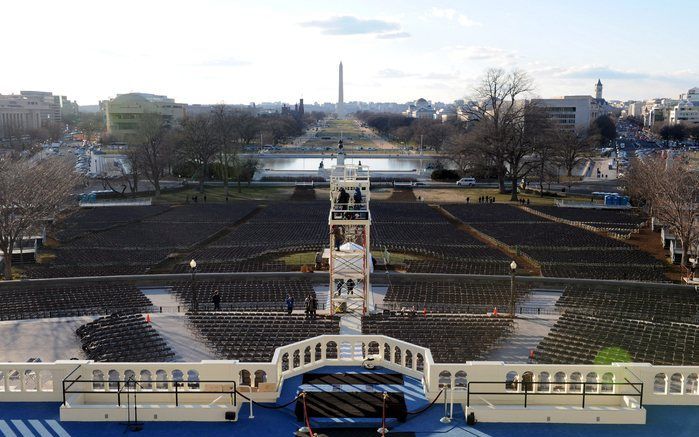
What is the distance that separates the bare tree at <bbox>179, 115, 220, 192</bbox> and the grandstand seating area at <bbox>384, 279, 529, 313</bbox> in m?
49.5

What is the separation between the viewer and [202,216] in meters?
57.8

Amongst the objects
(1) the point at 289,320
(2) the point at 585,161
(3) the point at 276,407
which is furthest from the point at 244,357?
(2) the point at 585,161

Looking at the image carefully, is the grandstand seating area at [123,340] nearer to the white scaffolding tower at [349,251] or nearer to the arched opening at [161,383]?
the arched opening at [161,383]

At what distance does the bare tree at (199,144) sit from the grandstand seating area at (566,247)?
34.7m

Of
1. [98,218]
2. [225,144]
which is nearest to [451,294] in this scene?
[98,218]

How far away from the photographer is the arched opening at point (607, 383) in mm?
10938

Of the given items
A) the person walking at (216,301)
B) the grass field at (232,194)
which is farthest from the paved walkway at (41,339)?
the grass field at (232,194)

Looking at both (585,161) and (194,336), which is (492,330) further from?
(585,161)

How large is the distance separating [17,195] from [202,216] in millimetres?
20195

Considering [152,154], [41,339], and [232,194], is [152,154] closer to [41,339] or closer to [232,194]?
[232,194]

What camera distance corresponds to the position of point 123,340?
22438mm

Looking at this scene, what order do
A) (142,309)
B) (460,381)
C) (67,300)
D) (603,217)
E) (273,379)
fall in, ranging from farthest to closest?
(603,217)
(67,300)
(142,309)
(460,381)
(273,379)

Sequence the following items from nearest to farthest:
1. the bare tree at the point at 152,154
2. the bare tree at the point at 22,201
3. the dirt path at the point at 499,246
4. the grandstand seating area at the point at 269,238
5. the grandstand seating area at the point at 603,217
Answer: the bare tree at the point at 22,201
the dirt path at the point at 499,246
the grandstand seating area at the point at 269,238
the grandstand seating area at the point at 603,217
the bare tree at the point at 152,154

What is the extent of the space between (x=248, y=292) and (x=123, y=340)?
9306 millimetres
